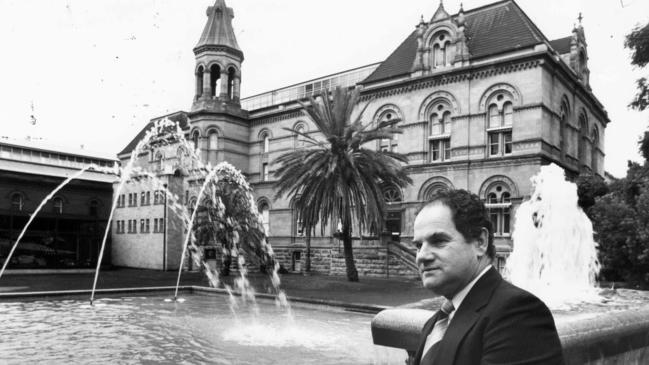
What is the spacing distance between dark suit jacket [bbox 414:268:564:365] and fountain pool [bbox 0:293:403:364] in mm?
2840

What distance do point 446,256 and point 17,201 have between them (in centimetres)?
5193

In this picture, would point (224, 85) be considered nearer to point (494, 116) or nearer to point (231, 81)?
point (231, 81)

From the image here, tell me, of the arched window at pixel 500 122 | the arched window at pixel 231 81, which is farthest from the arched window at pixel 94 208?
the arched window at pixel 500 122

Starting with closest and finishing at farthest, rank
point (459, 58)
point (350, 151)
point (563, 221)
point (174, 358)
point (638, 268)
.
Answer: point (174, 358), point (563, 221), point (638, 268), point (350, 151), point (459, 58)

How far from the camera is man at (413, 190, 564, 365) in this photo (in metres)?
1.96

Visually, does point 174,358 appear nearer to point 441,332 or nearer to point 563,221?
point 441,332

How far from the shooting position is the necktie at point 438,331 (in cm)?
234

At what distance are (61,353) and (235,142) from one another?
37.1m

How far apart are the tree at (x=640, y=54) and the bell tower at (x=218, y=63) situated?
30448mm

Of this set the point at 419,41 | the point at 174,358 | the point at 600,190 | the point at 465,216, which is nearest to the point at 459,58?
the point at 419,41

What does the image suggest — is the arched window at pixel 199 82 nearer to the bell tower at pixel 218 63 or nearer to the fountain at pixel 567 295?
the bell tower at pixel 218 63

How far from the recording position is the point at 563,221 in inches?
684

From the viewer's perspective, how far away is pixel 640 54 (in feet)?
84.0

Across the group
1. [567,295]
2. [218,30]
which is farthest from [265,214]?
[567,295]
